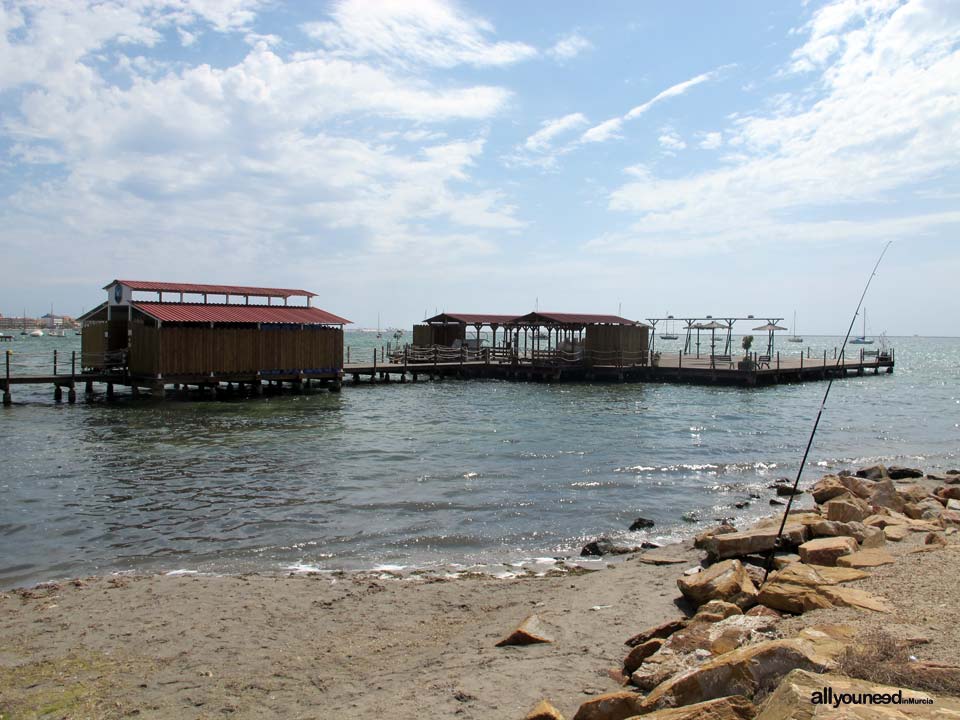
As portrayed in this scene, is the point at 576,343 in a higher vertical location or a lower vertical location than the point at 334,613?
higher

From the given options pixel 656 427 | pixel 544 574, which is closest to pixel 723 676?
pixel 544 574

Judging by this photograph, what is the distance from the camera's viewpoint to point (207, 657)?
7.20 metres

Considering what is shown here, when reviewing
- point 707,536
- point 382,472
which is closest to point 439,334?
point 382,472

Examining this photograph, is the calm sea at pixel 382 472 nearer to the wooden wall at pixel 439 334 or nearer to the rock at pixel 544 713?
the rock at pixel 544 713

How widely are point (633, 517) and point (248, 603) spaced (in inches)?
301

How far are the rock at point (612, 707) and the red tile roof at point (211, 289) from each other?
30.2m

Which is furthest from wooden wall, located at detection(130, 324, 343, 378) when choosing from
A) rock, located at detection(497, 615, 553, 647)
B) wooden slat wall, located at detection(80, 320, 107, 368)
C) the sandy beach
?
rock, located at detection(497, 615, 553, 647)

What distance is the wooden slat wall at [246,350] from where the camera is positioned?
3052cm

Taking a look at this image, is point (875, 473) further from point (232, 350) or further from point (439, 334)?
point (439, 334)

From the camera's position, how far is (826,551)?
8.18 m

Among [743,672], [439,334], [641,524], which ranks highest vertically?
[439,334]

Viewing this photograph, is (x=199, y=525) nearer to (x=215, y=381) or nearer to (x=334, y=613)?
(x=334, y=613)

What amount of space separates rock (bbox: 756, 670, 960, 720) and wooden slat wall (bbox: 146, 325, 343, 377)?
30.0 m

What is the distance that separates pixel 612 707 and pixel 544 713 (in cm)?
47
